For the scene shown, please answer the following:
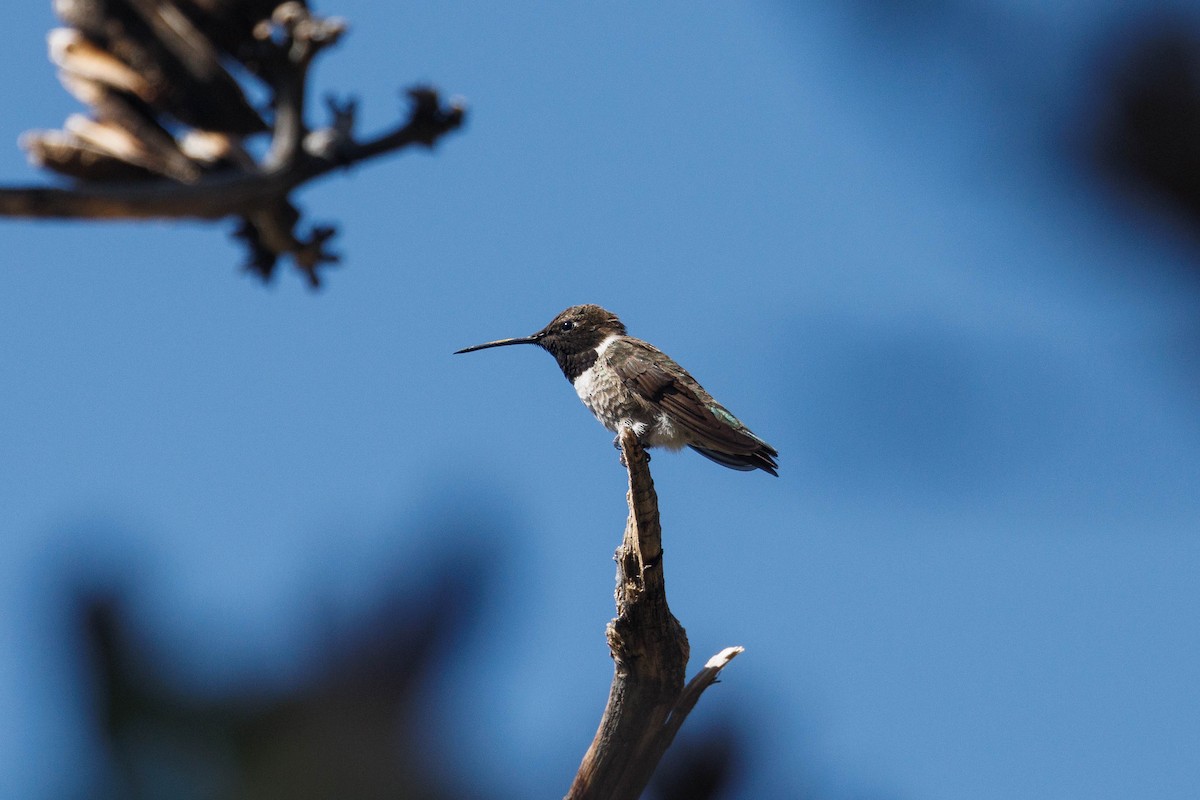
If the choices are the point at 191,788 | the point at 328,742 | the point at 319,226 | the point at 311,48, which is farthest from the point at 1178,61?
the point at 319,226

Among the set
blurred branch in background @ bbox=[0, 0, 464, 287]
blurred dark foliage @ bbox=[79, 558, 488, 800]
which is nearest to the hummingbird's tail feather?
blurred branch in background @ bbox=[0, 0, 464, 287]

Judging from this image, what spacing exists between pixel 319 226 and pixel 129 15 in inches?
18.6

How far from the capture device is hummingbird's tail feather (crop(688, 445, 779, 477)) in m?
7.12

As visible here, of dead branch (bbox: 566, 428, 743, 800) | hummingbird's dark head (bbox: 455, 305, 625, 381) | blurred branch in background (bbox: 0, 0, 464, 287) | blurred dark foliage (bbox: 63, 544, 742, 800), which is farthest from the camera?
hummingbird's dark head (bbox: 455, 305, 625, 381)

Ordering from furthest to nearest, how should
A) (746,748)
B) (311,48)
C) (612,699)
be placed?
(612,699) < (746,748) < (311,48)

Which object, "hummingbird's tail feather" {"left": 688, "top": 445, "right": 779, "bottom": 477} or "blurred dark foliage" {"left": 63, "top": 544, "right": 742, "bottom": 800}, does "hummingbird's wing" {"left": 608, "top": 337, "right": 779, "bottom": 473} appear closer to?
"hummingbird's tail feather" {"left": 688, "top": 445, "right": 779, "bottom": 477}

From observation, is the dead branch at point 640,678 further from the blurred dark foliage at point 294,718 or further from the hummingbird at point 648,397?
the blurred dark foliage at point 294,718

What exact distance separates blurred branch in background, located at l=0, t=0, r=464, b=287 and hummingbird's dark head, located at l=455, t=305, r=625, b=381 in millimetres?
5694

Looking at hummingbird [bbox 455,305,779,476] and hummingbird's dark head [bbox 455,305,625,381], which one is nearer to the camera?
hummingbird [bbox 455,305,779,476]

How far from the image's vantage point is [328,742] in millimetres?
1046

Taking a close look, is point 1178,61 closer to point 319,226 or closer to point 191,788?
point 191,788

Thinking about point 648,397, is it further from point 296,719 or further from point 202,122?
point 296,719

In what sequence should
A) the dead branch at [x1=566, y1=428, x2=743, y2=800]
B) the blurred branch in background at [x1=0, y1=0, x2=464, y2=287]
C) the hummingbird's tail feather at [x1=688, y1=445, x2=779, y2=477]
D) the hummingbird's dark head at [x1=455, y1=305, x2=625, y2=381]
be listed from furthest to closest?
the hummingbird's dark head at [x1=455, y1=305, x2=625, y2=381] < the hummingbird's tail feather at [x1=688, y1=445, x2=779, y2=477] < the dead branch at [x1=566, y1=428, x2=743, y2=800] < the blurred branch in background at [x1=0, y1=0, x2=464, y2=287]

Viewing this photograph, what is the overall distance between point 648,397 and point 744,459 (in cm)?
69
